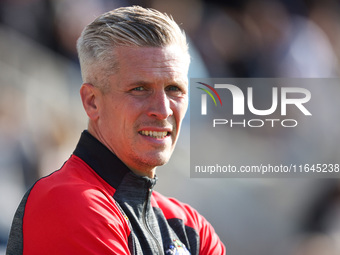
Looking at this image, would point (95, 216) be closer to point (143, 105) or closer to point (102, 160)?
point (102, 160)

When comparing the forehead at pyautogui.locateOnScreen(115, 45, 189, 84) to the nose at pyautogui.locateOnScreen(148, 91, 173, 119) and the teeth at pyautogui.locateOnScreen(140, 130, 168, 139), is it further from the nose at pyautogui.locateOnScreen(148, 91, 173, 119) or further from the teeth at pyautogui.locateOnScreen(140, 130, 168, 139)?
the teeth at pyautogui.locateOnScreen(140, 130, 168, 139)

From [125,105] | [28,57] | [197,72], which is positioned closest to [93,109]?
[125,105]

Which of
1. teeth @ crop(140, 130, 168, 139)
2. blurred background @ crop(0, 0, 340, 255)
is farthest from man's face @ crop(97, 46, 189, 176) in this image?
blurred background @ crop(0, 0, 340, 255)

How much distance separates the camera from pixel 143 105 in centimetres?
161

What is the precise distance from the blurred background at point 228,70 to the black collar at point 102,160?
6.34ft

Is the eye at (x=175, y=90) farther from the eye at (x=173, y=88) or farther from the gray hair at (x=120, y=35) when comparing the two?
the gray hair at (x=120, y=35)

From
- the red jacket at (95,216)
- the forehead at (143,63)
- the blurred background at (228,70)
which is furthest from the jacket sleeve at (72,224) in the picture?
the blurred background at (228,70)

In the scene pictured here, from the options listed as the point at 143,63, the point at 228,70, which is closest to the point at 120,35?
the point at 143,63

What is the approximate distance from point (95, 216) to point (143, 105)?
1.25 ft

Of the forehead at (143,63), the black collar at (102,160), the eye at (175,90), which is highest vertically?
the forehead at (143,63)

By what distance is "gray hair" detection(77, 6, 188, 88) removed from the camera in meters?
1.61

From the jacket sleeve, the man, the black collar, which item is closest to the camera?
the jacket sleeve

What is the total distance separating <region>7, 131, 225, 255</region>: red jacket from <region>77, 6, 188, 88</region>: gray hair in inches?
9.5

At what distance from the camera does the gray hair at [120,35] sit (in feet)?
5.29
